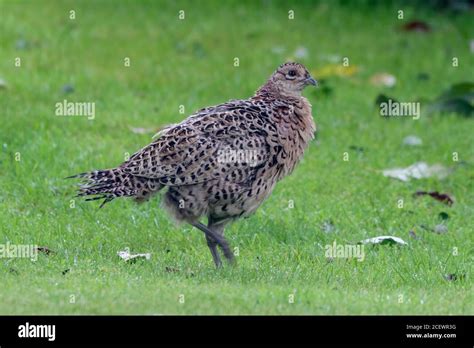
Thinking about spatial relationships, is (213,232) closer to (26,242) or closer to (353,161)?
(26,242)

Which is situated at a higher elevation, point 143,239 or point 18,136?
point 18,136

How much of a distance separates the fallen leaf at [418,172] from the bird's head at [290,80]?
2.36 metres

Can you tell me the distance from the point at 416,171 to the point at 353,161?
0.66 m

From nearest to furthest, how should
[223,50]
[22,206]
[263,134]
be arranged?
[263,134] < [22,206] < [223,50]

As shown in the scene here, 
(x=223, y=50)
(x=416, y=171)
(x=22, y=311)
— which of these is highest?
(x=223, y=50)

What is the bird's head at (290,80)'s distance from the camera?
8852mm

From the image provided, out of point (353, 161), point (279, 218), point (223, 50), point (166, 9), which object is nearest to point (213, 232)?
point (279, 218)

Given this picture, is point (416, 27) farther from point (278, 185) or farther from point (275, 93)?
point (275, 93)

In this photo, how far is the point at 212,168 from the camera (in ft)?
26.2

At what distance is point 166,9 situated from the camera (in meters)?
16.6

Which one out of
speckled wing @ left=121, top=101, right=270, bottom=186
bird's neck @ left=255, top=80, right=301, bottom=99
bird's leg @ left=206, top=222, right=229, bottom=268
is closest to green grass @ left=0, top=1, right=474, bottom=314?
bird's leg @ left=206, top=222, right=229, bottom=268

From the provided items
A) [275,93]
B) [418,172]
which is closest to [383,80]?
[418,172]

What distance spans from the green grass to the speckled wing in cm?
69

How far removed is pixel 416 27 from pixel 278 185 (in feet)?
20.8
